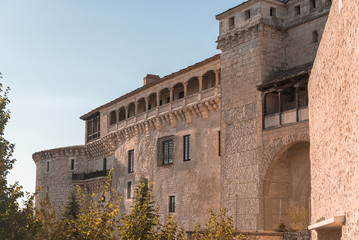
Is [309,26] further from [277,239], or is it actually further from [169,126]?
[169,126]

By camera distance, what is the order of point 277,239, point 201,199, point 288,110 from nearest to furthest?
point 277,239, point 288,110, point 201,199

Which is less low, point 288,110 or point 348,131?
point 288,110

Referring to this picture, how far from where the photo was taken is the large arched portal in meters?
23.0

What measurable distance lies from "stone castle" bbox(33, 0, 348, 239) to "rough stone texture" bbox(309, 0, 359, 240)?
36.6 feet

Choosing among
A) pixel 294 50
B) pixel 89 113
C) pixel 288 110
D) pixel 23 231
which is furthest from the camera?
pixel 89 113

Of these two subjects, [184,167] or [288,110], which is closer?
[288,110]

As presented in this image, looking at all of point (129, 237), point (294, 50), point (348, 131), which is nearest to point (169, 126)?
point (294, 50)

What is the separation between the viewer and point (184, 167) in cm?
3036

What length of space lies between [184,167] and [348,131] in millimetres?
22841

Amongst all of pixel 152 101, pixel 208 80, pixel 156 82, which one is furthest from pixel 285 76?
pixel 152 101

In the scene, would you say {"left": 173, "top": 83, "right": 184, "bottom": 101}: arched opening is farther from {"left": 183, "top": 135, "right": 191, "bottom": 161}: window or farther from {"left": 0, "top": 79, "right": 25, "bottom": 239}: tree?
{"left": 0, "top": 79, "right": 25, "bottom": 239}: tree

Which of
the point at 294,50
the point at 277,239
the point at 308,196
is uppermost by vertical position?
the point at 294,50

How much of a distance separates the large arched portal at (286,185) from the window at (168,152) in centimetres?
918

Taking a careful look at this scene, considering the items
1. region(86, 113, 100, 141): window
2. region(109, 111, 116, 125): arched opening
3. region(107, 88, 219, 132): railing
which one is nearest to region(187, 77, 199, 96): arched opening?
region(107, 88, 219, 132): railing
